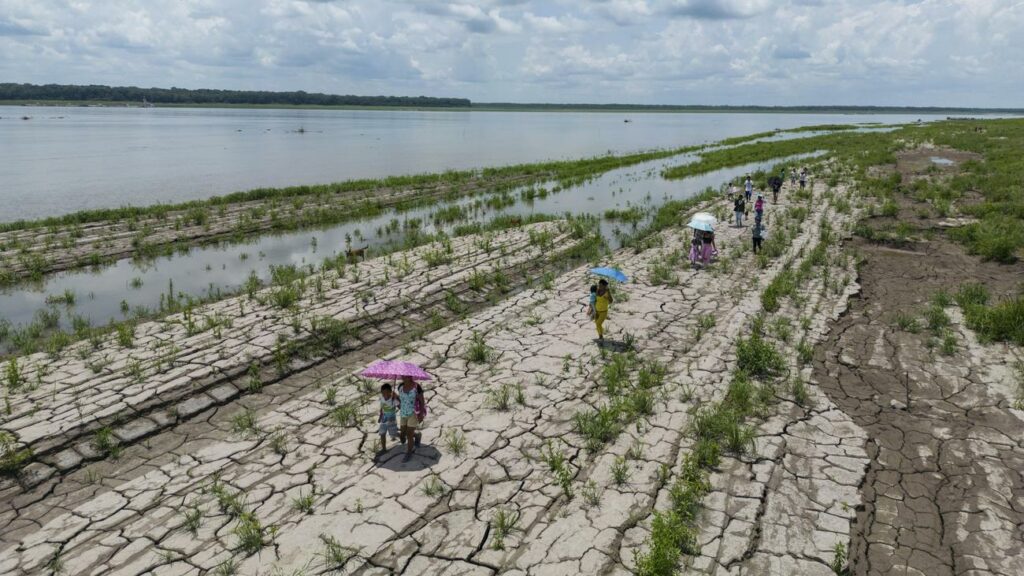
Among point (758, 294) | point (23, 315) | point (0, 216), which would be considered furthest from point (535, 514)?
point (0, 216)

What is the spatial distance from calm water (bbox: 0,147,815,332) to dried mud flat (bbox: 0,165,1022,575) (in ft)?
16.8

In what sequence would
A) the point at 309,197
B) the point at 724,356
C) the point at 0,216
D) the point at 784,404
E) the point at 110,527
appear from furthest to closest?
the point at 309,197 → the point at 0,216 → the point at 724,356 → the point at 784,404 → the point at 110,527

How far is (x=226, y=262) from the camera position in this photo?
18891 mm

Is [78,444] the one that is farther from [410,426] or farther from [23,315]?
[23,315]

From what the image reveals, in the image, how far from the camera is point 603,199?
31.8 metres

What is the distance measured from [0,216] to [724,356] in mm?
31520

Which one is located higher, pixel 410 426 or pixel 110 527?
pixel 410 426

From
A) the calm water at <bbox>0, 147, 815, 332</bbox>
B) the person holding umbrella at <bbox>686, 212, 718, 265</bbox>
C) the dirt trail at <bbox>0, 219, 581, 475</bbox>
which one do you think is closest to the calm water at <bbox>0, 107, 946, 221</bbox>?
the calm water at <bbox>0, 147, 815, 332</bbox>

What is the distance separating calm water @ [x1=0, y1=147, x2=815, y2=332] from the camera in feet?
48.8

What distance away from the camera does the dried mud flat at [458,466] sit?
19.6 feet

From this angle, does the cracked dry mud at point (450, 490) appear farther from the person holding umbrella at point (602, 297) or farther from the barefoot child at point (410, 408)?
the person holding umbrella at point (602, 297)

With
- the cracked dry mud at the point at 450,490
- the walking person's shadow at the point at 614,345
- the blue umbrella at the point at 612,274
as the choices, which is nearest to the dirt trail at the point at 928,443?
the cracked dry mud at the point at 450,490

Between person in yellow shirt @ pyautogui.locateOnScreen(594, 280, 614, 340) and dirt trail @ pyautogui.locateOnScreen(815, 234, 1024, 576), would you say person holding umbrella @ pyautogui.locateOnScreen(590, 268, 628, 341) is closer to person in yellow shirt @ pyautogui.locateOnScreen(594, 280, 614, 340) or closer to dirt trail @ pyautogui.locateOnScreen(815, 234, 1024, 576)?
person in yellow shirt @ pyautogui.locateOnScreen(594, 280, 614, 340)

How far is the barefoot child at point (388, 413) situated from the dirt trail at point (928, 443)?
17.4ft
